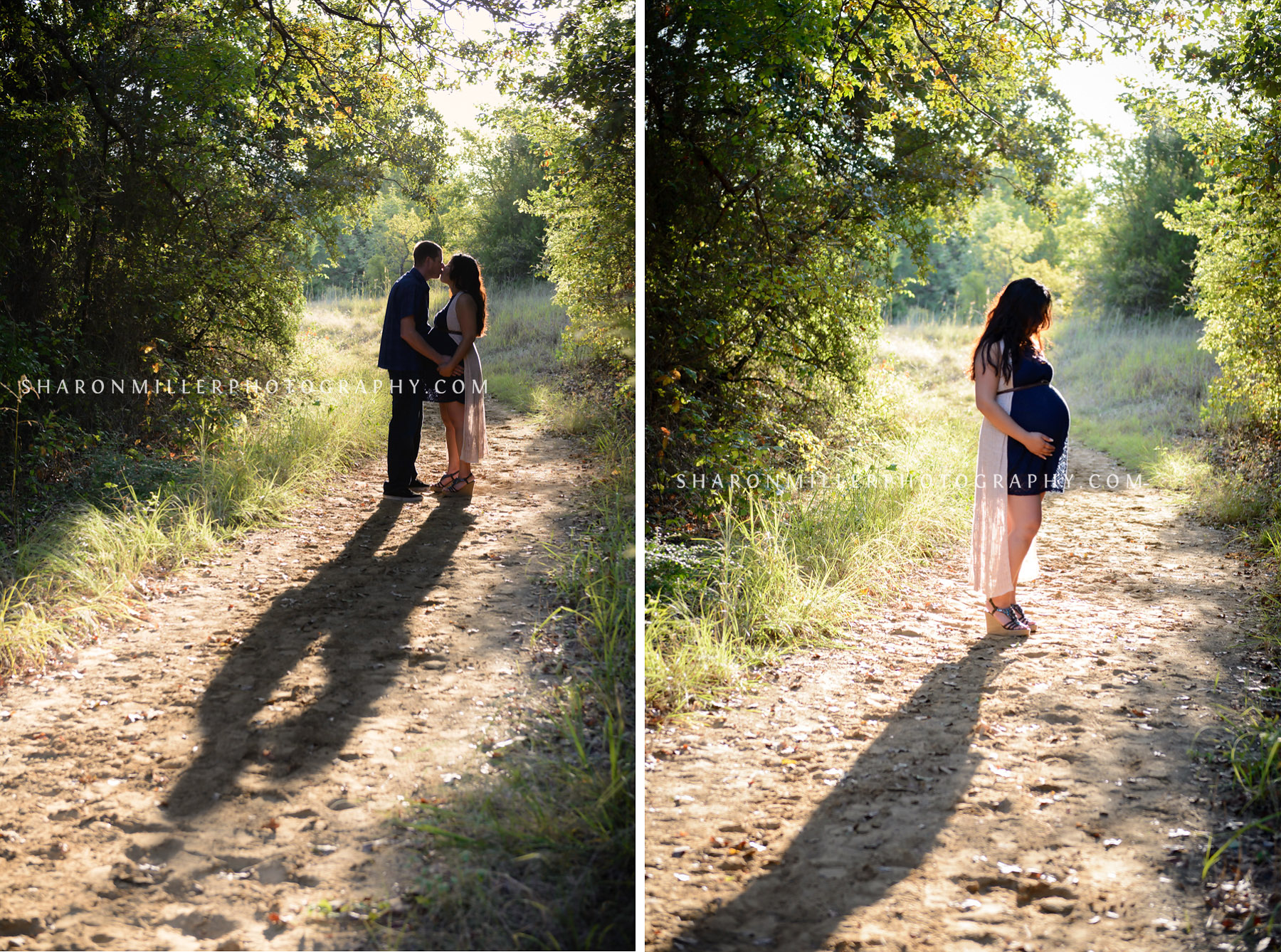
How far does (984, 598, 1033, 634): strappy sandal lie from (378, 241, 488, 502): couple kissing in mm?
2749

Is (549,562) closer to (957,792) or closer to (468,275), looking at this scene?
(468,275)

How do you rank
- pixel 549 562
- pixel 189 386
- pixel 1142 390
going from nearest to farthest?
pixel 549 562 < pixel 189 386 < pixel 1142 390

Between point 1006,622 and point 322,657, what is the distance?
322 cm

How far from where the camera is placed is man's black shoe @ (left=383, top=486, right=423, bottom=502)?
2762 millimetres

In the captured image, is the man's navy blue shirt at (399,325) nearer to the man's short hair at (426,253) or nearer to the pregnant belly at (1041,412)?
the man's short hair at (426,253)

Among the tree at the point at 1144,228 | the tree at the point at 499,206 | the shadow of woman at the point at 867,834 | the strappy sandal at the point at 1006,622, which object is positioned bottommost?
the shadow of woman at the point at 867,834

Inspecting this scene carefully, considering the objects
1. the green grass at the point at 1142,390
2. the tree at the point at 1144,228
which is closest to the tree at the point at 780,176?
the green grass at the point at 1142,390

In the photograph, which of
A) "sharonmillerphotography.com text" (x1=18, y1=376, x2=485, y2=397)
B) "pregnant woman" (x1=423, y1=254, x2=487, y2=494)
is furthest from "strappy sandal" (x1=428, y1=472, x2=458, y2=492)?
"sharonmillerphotography.com text" (x1=18, y1=376, x2=485, y2=397)

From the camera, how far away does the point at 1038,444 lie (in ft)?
12.4

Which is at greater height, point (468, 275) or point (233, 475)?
point (468, 275)

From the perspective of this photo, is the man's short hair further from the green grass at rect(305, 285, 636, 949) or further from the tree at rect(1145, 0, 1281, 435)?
the tree at rect(1145, 0, 1281, 435)

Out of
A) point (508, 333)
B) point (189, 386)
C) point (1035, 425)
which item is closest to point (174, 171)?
point (189, 386)

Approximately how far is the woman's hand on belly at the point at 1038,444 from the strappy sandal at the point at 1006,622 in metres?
0.83

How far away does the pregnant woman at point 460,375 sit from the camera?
2.69m
